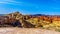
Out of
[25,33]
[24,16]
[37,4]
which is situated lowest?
[25,33]

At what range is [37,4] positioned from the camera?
8.71 feet

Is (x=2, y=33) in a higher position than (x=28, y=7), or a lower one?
lower

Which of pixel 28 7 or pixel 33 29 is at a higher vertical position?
pixel 28 7

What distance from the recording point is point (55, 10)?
263cm

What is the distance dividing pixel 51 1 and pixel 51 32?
423mm

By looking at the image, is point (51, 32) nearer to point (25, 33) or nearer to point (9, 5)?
point (25, 33)

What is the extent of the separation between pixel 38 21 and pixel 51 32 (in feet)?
0.77

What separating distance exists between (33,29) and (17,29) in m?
0.22

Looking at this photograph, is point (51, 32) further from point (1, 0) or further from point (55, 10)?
point (1, 0)

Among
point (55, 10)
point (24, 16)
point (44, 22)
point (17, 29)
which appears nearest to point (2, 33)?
point (17, 29)

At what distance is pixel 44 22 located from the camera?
267 centimetres

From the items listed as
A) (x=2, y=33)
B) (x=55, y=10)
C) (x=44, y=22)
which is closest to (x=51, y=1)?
(x=55, y=10)

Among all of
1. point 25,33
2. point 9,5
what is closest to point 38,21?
point 25,33

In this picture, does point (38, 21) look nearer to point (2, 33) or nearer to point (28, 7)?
point (28, 7)
